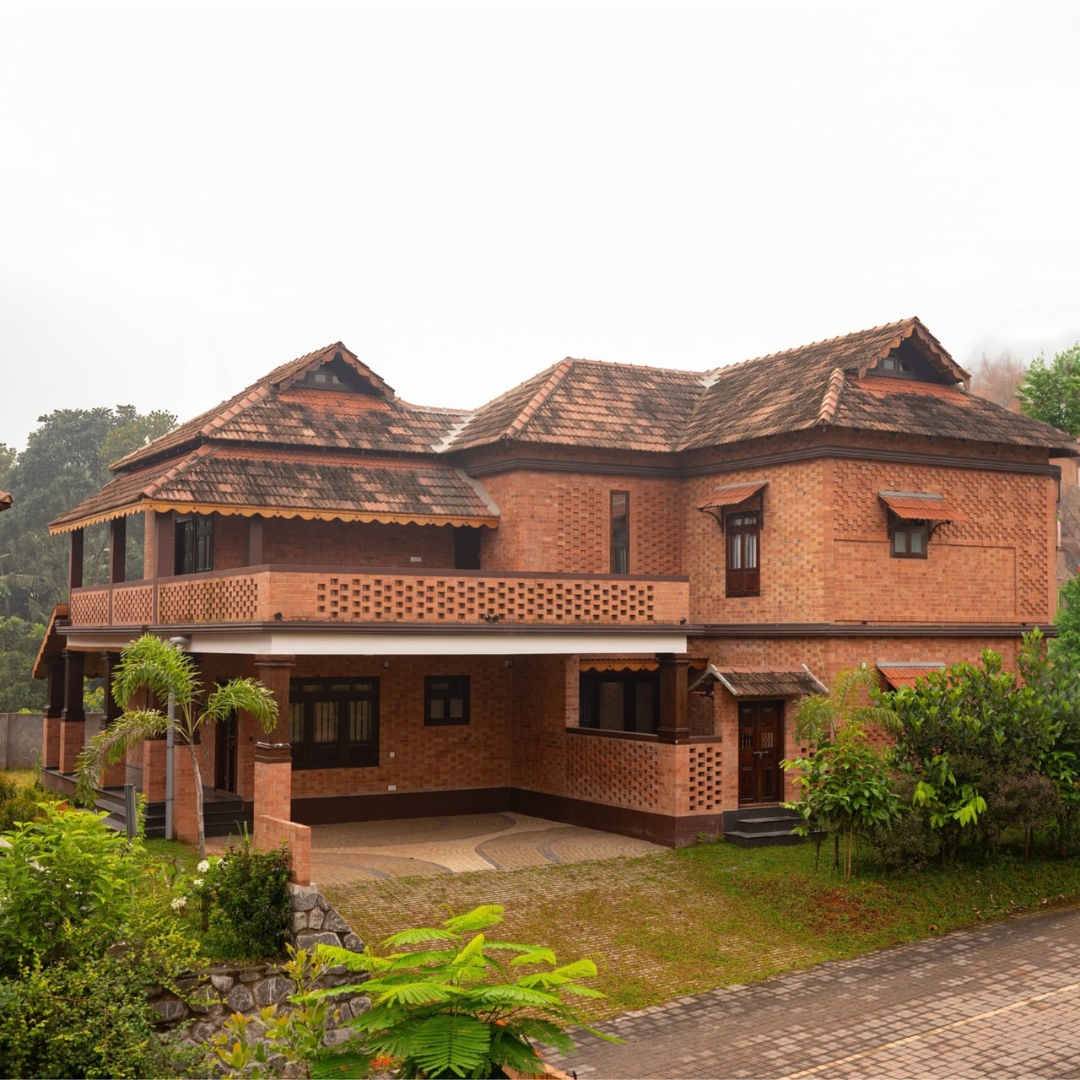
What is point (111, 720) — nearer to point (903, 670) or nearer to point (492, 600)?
point (492, 600)

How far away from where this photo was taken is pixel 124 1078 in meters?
9.75

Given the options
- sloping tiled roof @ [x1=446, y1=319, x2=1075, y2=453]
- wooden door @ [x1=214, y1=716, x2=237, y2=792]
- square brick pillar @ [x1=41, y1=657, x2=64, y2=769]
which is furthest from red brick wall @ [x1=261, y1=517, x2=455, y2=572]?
square brick pillar @ [x1=41, y1=657, x2=64, y2=769]

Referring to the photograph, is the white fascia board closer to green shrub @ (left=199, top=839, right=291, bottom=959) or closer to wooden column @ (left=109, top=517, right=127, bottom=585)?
green shrub @ (left=199, top=839, right=291, bottom=959)

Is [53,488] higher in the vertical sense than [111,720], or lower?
higher

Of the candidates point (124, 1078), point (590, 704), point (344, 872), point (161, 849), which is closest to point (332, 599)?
point (344, 872)

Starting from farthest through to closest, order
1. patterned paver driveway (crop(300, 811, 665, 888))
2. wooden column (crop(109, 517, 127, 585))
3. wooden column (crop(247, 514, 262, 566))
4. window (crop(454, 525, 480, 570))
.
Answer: wooden column (crop(109, 517, 127, 585)), window (crop(454, 525, 480, 570)), wooden column (crop(247, 514, 262, 566)), patterned paver driveway (crop(300, 811, 665, 888))

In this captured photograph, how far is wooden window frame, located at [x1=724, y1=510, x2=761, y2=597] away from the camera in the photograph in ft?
76.2

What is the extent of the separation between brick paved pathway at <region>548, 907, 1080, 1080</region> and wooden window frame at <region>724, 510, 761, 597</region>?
8639 millimetres

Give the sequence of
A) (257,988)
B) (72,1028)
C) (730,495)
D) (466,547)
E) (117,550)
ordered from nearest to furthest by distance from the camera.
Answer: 1. (72,1028)
2. (257,988)
3. (730,495)
4. (466,547)
5. (117,550)

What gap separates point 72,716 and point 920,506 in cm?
1726

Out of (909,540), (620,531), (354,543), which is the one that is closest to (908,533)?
(909,540)

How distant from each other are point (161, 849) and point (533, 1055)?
1465cm

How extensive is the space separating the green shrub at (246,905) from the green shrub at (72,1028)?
2.65 metres

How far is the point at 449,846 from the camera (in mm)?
21062
